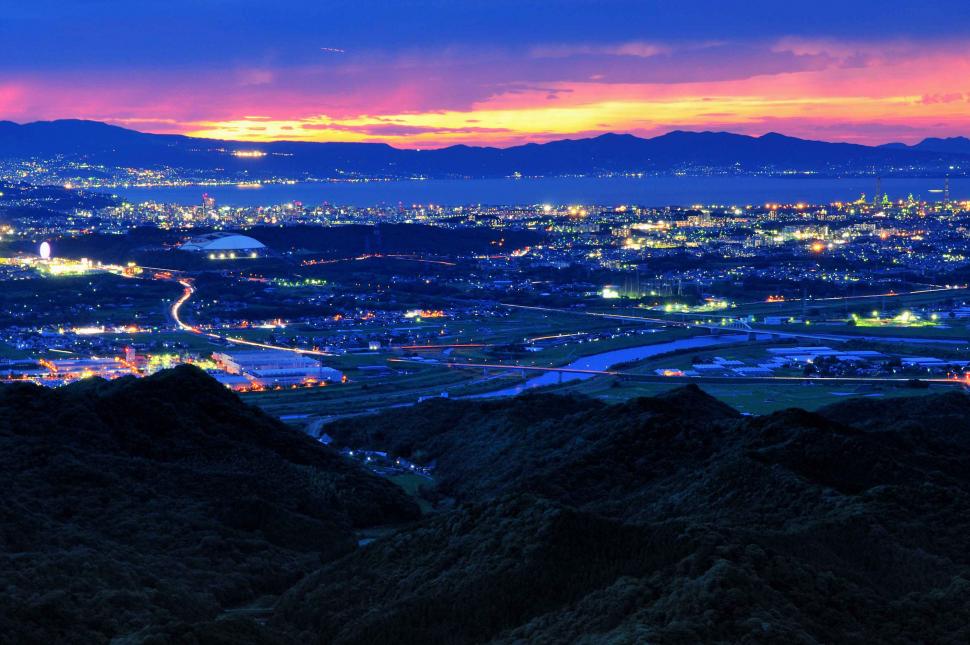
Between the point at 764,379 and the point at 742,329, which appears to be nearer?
the point at 764,379

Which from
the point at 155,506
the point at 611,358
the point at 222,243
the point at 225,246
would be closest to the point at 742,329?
the point at 611,358

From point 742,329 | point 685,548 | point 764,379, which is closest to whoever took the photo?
point 685,548

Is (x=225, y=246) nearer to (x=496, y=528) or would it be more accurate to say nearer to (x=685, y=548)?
(x=496, y=528)

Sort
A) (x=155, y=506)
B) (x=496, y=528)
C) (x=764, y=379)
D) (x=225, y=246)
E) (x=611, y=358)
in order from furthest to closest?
1. (x=225, y=246)
2. (x=611, y=358)
3. (x=764, y=379)
4. (x=155, y=506)
5. (x=496, y=528)

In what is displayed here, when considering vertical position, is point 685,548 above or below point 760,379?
above

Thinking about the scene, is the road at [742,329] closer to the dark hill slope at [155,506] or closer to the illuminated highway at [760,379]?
the illuminated highway at [760,379]

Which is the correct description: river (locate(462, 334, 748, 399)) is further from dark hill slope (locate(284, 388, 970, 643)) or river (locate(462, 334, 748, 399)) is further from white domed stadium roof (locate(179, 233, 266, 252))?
white domed stadium roof (locate(179, 233, 266, 252))

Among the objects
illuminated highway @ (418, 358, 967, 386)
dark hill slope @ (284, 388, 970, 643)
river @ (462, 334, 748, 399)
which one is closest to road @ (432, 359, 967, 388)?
illuminated highway @ (418, 358, 967, 386)

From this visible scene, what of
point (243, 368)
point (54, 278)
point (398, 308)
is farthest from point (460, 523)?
point (54, 278)
